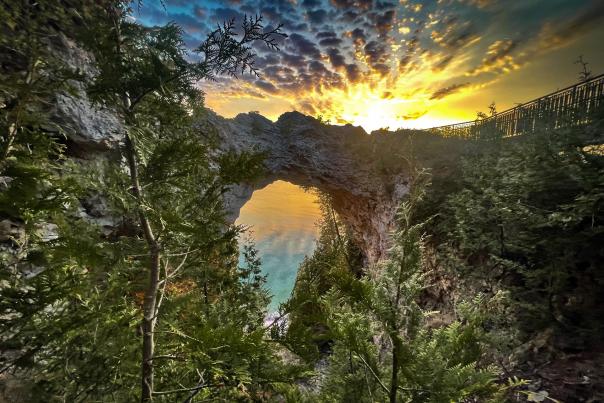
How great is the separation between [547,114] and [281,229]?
28515 millimetres

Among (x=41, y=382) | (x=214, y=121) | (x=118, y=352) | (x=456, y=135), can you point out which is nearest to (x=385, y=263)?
(x=118, y=352)

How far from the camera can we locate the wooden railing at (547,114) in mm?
4977

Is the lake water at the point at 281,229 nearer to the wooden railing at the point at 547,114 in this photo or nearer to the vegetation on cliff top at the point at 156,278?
the wooden railing at the point at 547,114

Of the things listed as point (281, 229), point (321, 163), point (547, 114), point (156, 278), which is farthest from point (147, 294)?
point (281, 229)

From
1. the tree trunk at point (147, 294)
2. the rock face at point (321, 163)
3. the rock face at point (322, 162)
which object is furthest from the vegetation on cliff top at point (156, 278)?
the rock face at point (322, 162)

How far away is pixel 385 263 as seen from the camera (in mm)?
2270

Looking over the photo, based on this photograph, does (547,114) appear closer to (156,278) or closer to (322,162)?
(322,162)

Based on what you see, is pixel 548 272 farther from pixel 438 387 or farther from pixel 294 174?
pixel 294 174

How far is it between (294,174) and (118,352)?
1242cm

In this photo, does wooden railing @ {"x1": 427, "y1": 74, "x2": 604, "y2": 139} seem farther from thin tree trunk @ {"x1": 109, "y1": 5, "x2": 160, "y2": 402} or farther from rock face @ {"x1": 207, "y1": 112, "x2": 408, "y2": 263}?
thin tree trunk @ {"x1": 109, "y1": 5, "x2": 160, "y2": 402}

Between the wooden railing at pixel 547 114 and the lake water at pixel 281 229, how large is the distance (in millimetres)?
19579

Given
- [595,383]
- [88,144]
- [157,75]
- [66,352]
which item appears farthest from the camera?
[88,144]

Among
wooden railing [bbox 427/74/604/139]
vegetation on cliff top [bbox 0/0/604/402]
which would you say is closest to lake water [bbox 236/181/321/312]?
wooden railing [bbox 427/74/604/139]

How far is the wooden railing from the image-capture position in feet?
16.3
